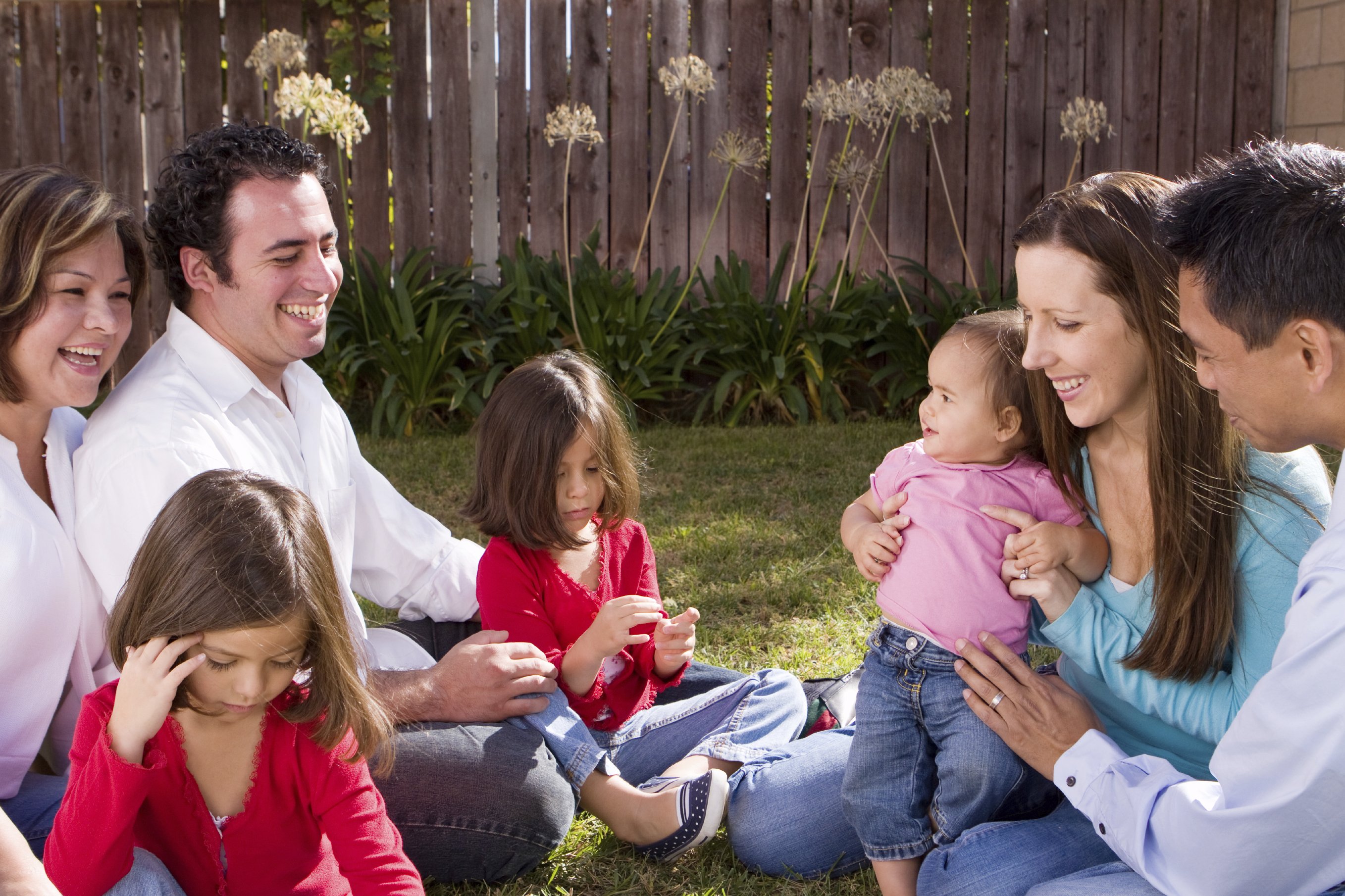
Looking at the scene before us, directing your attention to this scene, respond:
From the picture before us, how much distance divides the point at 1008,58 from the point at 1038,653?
4.28m

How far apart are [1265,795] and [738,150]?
500 cm

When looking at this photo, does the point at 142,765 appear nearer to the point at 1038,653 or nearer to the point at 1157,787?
the point at 1157,787

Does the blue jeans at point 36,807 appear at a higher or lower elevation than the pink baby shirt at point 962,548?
lower

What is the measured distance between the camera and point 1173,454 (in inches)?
77.4

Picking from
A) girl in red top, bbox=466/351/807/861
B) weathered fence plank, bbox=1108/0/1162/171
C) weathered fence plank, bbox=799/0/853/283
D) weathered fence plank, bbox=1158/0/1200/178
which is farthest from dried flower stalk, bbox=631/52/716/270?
girl in red top, bbox=466/351/807/861

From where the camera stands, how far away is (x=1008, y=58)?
658 centimetres

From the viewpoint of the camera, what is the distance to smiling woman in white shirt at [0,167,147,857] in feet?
6.73

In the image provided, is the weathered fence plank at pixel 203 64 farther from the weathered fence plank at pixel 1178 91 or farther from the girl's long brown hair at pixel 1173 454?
the girl's long brown hair at pixel 1173 454

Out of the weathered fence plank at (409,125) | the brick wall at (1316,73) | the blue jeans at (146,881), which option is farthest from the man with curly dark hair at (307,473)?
the brick wall at (1316,73)

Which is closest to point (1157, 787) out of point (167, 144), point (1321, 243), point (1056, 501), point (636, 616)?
point (1056, 501)

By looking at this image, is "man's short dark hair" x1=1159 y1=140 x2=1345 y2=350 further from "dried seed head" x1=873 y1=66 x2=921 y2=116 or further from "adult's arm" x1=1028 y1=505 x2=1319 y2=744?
"dried seed head" x1=873 y1=66 x2=921 y2=116

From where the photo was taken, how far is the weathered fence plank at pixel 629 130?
6.37m

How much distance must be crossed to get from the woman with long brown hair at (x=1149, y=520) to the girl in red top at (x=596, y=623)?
59 cm

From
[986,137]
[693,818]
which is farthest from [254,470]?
[986,137]
